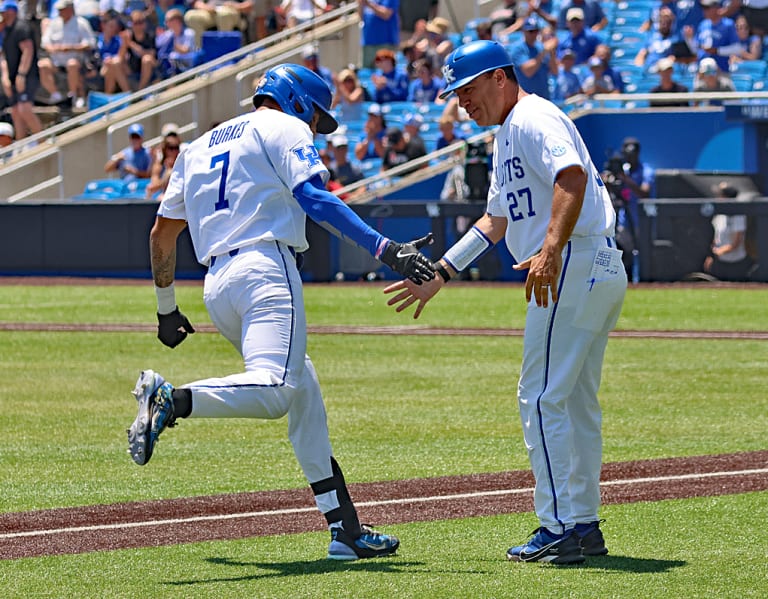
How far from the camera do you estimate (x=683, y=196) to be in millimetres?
21484

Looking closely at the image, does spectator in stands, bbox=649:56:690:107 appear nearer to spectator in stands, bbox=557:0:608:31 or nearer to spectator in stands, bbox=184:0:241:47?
spectator in stands, bbox=557:0:608:31

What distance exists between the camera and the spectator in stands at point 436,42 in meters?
25.5

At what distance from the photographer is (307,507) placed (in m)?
7.73

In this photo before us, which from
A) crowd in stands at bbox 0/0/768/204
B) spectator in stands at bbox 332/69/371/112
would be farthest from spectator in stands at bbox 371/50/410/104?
spectator in stands at bbox 332/69/371/112

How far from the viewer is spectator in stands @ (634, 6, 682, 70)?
24.0m

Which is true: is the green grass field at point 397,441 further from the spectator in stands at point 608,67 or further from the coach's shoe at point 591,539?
the spectator in stands at point 608,67

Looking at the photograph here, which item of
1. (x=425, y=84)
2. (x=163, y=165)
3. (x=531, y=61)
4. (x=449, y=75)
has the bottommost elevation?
(x=163, y=165)

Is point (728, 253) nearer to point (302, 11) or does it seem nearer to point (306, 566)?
point (302, 11)

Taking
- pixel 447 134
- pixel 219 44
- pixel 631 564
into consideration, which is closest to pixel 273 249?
pixel 631 564

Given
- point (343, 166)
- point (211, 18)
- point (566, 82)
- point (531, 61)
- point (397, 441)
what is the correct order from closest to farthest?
point (397, 441) < point (531, 61) < point (343, 166) < point (566, 82) < point (211, 18)

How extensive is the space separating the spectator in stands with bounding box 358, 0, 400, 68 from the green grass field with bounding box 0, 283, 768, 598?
8936 mm

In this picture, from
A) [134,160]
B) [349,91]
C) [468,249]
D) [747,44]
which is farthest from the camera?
[349,91]

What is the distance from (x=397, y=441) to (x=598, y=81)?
15082mm

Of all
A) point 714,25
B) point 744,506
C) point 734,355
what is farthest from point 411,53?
point 744,506
